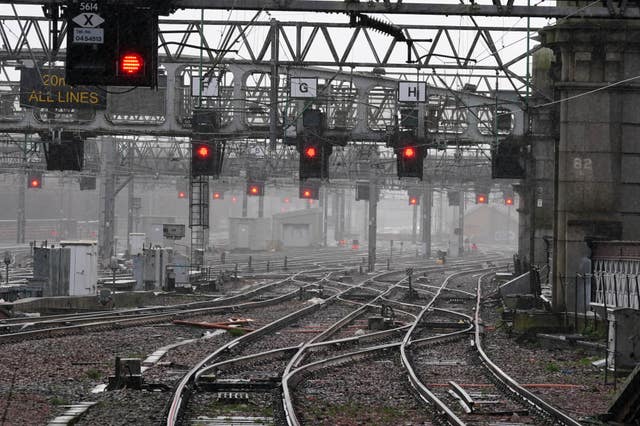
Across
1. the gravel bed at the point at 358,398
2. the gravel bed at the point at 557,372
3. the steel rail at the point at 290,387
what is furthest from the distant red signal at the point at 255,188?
the gravel bed at the point at 358,398

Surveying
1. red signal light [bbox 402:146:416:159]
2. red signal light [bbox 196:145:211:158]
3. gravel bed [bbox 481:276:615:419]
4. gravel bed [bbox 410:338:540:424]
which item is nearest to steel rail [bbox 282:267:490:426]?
gravel bed [bbox 410:338:540:424]

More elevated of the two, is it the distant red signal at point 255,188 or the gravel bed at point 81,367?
the distant red signal at point 255,188

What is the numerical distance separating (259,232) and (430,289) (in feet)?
135

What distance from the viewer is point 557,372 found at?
16406 millimetres

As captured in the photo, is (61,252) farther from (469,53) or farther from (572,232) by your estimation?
(572,232)

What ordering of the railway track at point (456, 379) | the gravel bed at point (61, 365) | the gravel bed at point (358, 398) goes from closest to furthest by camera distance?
the gravel bed at point (358, 398)
the railway track at point (456, 379)
the gravel bed at point (61, 365)

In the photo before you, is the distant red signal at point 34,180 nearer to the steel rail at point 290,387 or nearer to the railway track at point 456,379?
the railway track at point 456,379

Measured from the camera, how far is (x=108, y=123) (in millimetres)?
32625

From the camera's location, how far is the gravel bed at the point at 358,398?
A: 11.8 metres

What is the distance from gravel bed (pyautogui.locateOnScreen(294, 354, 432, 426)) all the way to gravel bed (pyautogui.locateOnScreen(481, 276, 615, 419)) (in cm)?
178

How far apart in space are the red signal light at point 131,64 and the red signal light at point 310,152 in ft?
62.5

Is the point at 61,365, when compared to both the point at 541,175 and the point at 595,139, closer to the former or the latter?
the point at 595,139

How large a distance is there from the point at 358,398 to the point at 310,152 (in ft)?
63.3

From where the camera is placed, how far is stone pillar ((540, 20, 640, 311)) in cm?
2291
